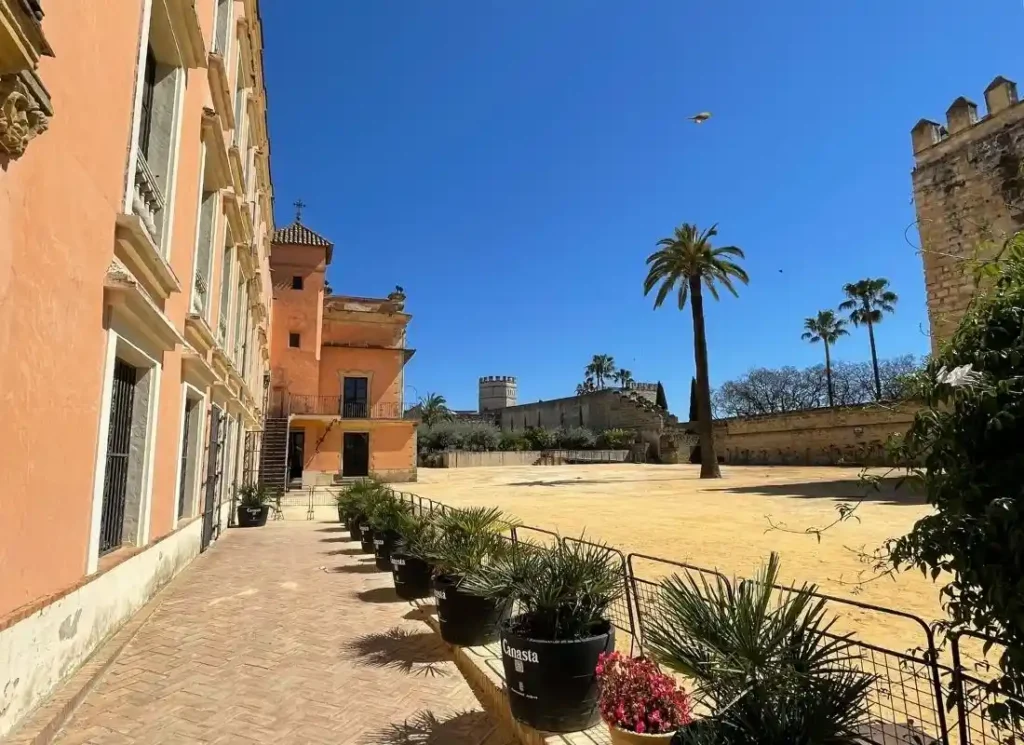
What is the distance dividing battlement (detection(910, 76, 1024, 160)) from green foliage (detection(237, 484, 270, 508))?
24.5 metres

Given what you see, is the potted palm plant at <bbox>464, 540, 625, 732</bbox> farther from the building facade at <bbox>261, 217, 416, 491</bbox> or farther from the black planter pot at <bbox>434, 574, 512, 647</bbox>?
the building facade at <bbox>261, 217, 416, 491</bbox>

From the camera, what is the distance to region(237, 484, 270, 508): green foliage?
15.4 m

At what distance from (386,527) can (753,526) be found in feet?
28.7

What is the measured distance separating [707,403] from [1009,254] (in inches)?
1246

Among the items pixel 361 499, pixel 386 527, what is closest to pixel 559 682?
pixel 386 527

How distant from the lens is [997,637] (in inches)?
66.4

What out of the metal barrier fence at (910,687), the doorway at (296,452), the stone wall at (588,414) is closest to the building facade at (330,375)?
the doorway at (296,452)

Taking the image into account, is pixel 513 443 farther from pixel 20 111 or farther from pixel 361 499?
pixel 20 111

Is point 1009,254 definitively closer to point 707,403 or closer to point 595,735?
point 595,735

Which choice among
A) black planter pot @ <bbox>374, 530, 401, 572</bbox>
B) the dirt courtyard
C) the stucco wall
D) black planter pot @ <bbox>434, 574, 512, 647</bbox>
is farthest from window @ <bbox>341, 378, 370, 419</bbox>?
black planter pot @ <bbox>434, 574, 512, 647</bbox>

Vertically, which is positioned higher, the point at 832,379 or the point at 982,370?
the point at 832,379

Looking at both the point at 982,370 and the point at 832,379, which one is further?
the point at 832,379

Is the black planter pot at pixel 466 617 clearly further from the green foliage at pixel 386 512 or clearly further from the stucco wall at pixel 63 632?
the green foliage at pixel 386 512

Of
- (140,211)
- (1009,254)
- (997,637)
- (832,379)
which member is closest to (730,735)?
(997,637)
